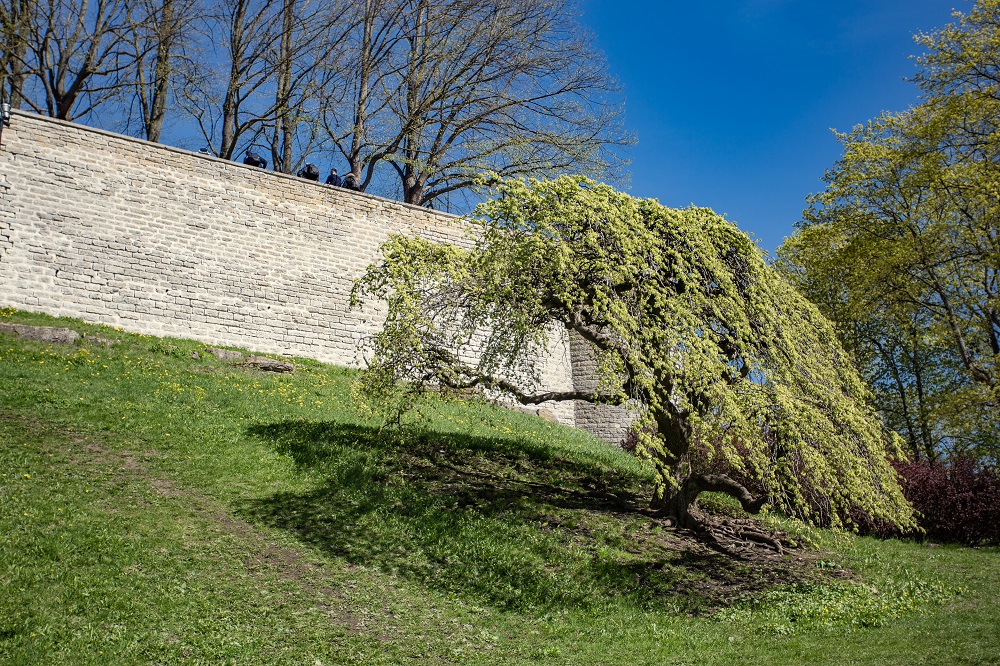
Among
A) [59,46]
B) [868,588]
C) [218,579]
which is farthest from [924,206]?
[59,46]

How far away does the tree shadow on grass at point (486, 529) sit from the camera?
8219 mm

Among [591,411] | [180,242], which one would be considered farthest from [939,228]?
[180,242]

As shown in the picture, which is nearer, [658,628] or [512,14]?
[658,628]

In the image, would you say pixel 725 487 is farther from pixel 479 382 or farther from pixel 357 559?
pixel 357 559

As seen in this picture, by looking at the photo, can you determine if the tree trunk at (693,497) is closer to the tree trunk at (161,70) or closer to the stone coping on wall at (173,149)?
the stone coping on wall at (173,149)

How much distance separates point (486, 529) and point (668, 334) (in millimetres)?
3109

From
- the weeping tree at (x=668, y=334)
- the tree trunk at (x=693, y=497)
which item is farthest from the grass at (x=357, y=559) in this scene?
the weeping tree at (x=668, y=334)

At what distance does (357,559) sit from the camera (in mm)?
8117

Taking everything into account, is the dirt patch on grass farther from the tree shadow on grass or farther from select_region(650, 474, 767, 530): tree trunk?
select_region(650, 474, 767, 530): tree trunk

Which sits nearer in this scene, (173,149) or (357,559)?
(357,559)

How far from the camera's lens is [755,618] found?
7969 millimetres

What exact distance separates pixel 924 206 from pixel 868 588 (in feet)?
37.5

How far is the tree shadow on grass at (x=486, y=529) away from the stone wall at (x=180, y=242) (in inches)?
210

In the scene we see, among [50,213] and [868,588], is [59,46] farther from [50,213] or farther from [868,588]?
[868,588]
